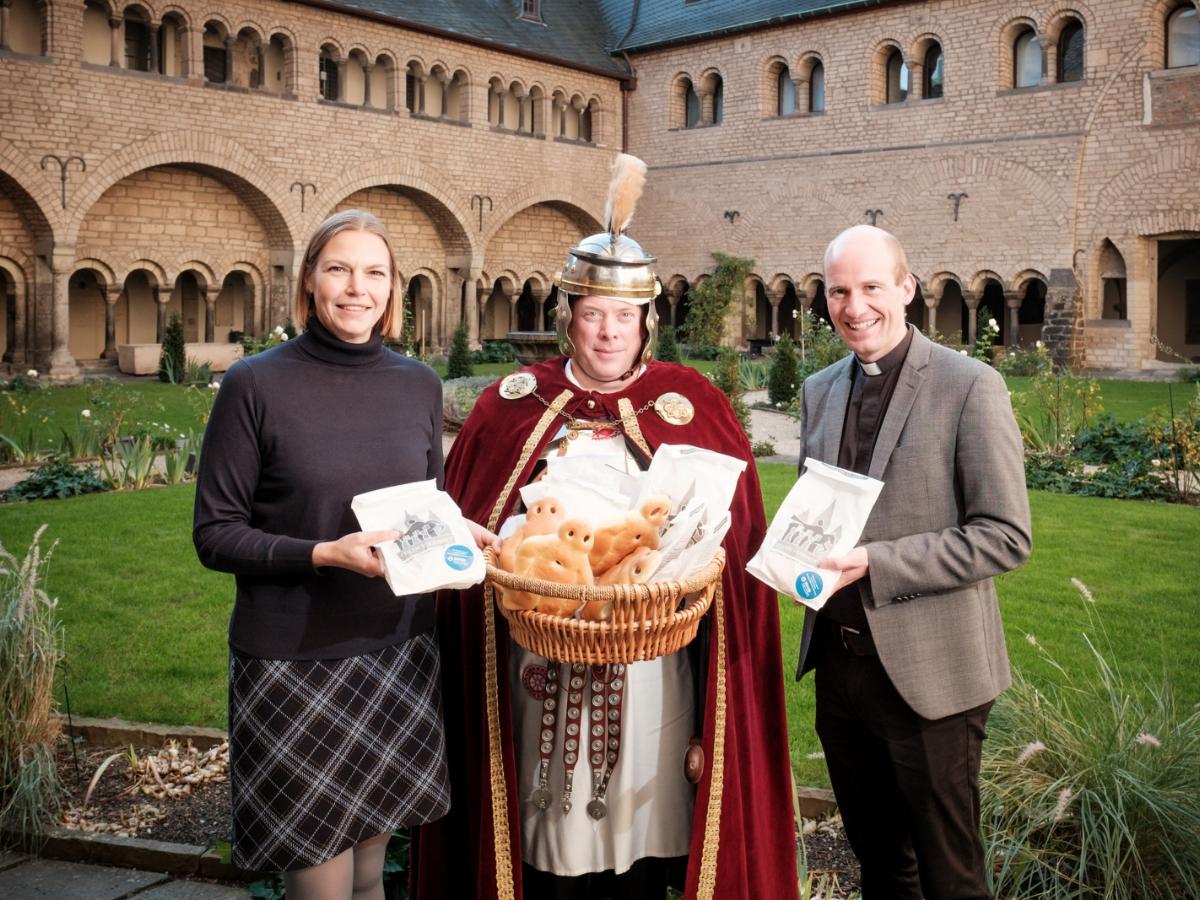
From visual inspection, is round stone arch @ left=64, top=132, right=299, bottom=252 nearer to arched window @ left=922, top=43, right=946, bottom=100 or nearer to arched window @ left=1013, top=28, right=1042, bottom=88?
arched window @ left=922, top=43, right=946, bottom=100

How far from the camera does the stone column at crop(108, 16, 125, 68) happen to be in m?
20.1

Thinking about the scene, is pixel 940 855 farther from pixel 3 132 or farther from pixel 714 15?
pixel 714 15

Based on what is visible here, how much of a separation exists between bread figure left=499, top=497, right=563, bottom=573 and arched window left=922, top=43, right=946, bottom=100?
2419cm

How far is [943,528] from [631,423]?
2.67ft

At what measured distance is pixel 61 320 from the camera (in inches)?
798

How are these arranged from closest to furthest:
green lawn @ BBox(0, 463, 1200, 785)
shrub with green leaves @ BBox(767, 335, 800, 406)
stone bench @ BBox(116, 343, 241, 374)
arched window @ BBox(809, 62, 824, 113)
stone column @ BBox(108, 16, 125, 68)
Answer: green lawn @ BBox(0, 463, 1200, 785) → shrub with green leaves @ BBox(767, 335, 800, 406) → stone column @ BBox(108, 16, 125, 68) → stone bench @ BBox(116, 343, 241, 374) → arched window @ BBox(809, 62, 824, 113)

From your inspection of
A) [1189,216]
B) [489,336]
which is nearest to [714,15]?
[489,336]

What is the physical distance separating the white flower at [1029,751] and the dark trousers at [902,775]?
44 centimetres

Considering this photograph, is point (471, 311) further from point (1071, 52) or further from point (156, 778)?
point (156, 778)

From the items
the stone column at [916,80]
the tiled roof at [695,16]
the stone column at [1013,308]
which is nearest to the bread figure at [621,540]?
the stone column at [1013,308]

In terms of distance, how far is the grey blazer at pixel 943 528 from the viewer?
8.14 feet

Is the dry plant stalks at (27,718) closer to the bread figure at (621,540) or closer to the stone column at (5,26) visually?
the bread figure at (621,540)

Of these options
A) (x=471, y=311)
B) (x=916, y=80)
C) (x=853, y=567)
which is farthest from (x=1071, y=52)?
(x=853, y=567)

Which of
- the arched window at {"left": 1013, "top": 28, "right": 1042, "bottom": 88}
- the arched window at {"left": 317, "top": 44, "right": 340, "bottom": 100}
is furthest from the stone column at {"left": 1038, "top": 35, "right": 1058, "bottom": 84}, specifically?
the arched window at {"left": 317, "top": 44, "right": 340, "bottom": 100}
